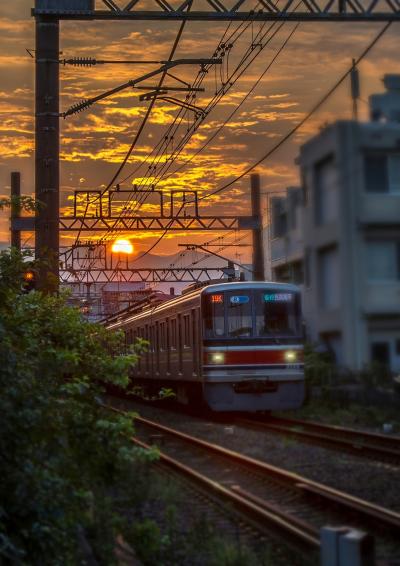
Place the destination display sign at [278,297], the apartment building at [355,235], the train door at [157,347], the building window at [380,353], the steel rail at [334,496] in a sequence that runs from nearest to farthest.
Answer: the apartment building at [355,235] → the building window at [380,353] → the steel rail at [334,496] → the destination display sign at [278,297] → the train door at [157,347]

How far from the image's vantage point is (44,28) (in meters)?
11.1

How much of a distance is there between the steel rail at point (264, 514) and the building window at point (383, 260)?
461cm

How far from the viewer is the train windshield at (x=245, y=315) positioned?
19359 millimetres

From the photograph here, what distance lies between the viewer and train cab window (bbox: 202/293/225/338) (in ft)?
64.1

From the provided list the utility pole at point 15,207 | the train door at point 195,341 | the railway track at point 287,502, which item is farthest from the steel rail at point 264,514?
the train door at point 195,341

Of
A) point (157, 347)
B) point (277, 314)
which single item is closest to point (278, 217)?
point (277, 314)

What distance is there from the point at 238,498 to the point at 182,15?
674 cm

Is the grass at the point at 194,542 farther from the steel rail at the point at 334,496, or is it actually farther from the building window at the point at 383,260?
the building window at the point at 383,260

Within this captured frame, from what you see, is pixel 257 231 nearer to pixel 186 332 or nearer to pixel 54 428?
pixel 186 332

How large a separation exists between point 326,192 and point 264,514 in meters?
6.08

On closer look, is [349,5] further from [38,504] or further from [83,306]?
[38,504]

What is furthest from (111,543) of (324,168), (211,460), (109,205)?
(109,205)

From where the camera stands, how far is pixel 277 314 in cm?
2016

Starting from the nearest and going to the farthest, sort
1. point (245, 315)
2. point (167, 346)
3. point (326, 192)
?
point (326, 192) < point (245, 315) < point (167, 346)
